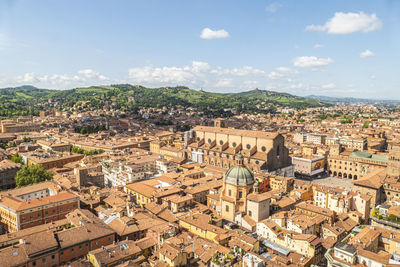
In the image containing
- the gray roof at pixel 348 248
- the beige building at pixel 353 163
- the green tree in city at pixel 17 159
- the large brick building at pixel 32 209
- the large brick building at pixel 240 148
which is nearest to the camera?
the gray roof at pixel 348 248

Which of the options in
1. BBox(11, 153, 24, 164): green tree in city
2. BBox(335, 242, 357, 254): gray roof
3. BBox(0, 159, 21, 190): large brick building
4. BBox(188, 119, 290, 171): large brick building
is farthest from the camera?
BBox(11, 153, 24, 164): green tree in city

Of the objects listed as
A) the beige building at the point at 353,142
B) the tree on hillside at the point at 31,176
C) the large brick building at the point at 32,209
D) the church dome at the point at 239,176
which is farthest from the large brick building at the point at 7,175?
the beige building at the point at 353,142

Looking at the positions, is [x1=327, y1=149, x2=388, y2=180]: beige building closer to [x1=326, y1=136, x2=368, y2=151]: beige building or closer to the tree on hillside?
[x1=326, y1=136, x2=368, y2=151]: beige building

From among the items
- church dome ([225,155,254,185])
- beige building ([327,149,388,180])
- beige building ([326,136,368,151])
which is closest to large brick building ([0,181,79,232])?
church dome ([225,155,254,185])

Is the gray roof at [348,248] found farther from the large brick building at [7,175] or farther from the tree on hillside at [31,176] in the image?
the large brick building at [7,175]

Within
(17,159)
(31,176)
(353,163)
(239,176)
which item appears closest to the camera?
(239,176)

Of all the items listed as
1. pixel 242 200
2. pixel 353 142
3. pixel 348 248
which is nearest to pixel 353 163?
pixel 353 142

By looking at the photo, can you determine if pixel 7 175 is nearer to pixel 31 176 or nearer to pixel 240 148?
pixel 31 176

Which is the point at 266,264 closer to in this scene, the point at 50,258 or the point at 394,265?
the point at 394,265

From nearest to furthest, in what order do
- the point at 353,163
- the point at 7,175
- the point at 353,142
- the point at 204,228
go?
1. the point at 204,228
2. the point at 7,175
3. the point at 353,163
4. the point at 353,142
